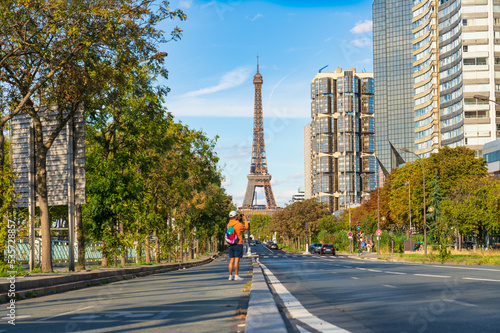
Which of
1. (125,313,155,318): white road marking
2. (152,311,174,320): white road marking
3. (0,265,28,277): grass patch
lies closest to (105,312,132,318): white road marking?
(125,313,155,318): white road marking

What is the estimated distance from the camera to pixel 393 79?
565 ft

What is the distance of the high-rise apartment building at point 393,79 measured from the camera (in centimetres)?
16625

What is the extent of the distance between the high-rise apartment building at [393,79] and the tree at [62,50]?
149 metres

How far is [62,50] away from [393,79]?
16170 cm

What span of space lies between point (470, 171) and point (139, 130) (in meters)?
41.3

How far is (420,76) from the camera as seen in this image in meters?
115

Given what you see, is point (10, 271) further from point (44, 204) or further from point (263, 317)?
point (263, 317)

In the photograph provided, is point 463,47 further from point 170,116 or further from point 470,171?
point 170,116

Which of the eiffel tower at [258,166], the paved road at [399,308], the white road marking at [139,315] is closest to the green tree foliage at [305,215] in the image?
the eiffel tower at [258,166]

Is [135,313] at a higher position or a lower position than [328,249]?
higher

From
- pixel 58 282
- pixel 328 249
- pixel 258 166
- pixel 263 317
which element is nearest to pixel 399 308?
pixel 263 317

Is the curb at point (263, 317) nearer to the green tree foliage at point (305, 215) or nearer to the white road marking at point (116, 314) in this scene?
the white road marking at point (116, 314)

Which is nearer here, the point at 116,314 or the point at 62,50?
the point at 116,314

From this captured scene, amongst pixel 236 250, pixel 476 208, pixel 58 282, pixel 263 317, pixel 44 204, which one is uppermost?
pixel 44 204
